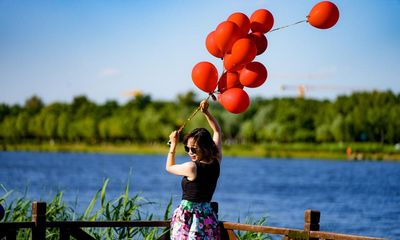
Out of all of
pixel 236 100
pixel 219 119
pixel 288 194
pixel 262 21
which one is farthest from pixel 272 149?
pixel 236 100

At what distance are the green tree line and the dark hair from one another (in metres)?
74.5

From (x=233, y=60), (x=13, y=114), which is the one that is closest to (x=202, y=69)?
(x=233, y=60)

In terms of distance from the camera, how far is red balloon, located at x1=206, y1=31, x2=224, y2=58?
22.5 ft

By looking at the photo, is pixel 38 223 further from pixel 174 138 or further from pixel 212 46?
pixel 212 46

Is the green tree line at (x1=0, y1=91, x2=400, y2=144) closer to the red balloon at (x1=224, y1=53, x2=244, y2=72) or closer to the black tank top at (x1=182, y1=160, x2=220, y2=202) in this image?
the red balloon at (x1=224, y1=53, x2=244, y2=72)

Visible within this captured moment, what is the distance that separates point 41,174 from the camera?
48.7 m

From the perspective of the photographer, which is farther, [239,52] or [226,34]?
[226,34]

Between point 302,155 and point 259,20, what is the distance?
78461mm

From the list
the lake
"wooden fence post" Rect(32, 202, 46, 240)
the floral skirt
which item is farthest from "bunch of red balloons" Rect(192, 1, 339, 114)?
the lake

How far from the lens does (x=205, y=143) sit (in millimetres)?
5852

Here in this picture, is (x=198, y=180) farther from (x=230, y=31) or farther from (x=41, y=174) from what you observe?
(x=41, y=174)

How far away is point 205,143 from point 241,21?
4.67 ft

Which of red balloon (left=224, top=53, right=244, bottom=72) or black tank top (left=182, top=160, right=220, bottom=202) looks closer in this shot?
black tank top (left=182, top=160, right=220, bottom=202)

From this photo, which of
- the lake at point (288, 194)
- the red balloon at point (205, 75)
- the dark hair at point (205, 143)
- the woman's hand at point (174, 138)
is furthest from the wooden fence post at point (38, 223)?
the lake at point (288, 194)
